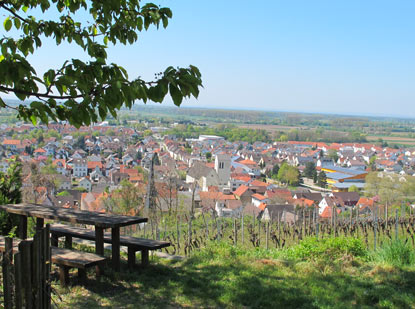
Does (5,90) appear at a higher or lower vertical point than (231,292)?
higher

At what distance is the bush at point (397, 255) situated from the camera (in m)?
4.77

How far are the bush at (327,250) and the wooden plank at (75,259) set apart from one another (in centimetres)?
264

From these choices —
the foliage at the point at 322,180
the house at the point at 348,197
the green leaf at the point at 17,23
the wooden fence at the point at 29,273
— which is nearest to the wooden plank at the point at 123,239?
the wooden fence at the point at 29,273

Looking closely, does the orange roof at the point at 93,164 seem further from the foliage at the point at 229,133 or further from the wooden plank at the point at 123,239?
the foliage at the point at 229,133

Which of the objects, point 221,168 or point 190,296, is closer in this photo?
point 190,296

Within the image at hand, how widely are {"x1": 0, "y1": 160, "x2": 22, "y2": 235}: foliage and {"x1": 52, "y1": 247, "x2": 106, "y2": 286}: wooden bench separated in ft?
6.54

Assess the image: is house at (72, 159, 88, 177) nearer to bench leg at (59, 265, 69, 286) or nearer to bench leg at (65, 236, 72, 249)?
bench leg at (65, 236, 72, 249)

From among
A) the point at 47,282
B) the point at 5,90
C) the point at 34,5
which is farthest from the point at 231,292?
the point at 34,5

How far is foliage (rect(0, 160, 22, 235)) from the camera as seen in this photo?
5762 mm

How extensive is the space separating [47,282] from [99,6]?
8.31 feet

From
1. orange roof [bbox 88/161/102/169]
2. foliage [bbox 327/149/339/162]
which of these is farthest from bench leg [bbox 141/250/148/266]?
foliage [bbox 327/149/339/162]

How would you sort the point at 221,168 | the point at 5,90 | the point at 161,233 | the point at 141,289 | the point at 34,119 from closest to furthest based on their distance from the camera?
the point at 5,90
the point at 34,119
the point at 141,289
the point at 161,233
the point at 221,168

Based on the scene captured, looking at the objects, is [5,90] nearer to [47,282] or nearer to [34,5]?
[47,282]

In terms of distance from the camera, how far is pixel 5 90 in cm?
258
